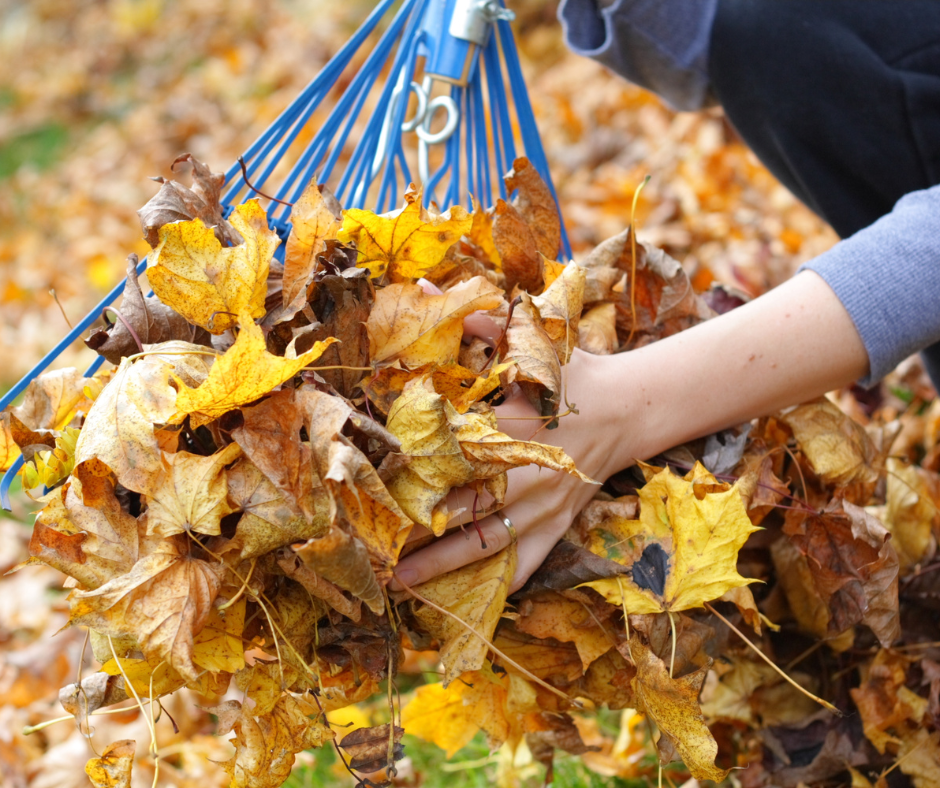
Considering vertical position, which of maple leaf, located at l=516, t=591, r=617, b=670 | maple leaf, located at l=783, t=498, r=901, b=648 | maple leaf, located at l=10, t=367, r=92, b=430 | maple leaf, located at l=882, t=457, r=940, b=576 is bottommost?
maple leaf, located at l=882, t=457, r=940, b=576

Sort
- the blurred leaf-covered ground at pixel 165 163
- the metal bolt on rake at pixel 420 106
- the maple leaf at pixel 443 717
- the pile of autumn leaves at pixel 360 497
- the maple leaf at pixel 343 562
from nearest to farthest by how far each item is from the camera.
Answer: the maple leaf at pixel 343 562
the pile of autumn leaves at pixel 360 497
the maple leaf at pixel 443 717
the metal bolt on rake at pixel 420 106
the blurred leaf-covered ground at pixel 165 163

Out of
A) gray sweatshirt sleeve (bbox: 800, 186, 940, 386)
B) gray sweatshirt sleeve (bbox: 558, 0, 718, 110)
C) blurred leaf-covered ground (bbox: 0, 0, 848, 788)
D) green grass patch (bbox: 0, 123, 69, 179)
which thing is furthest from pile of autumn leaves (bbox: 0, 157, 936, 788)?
green grass patch (bbox: 0, 123, 69, 179)

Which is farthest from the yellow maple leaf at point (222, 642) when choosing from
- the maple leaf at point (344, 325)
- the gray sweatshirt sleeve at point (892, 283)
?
the gray sweatshirt sleeve at point (892, 283)

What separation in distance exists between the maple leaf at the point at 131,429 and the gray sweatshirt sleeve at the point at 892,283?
74 centimetres

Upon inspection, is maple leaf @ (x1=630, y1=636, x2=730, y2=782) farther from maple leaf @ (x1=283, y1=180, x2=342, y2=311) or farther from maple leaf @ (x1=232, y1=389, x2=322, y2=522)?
maple leaf @ (x1=283, y1=180, x2=342, y2=311)

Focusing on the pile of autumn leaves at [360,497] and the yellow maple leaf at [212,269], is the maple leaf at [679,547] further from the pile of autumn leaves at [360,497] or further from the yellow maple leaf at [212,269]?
the yellow maple leaf at [212,269]

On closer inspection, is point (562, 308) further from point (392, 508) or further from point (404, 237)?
point (392, 508)

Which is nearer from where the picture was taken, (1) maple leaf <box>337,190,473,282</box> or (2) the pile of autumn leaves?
(2) the pile of autumn leaves

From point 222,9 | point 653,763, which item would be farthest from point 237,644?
point 222,9

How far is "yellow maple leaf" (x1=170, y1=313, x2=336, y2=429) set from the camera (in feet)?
2.03

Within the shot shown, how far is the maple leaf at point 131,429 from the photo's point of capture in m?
0.68

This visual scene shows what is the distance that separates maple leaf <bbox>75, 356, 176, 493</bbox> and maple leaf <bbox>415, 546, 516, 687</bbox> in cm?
28

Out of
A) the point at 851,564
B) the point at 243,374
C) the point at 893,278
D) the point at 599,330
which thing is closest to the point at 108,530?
the point at 243,374

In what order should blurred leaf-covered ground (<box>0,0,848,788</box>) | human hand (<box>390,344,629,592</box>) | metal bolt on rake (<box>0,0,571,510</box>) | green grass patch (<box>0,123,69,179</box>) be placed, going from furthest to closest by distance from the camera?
1. green grass patch (<box>0,123,69,179</box>)
2. blurred leaf-covered ground (<box>0,0,848,788</box>)
3. metal bolt on rake (<box>0,0,571,510</box>)
4. human hand (<box>390,344,629,592</box>)
